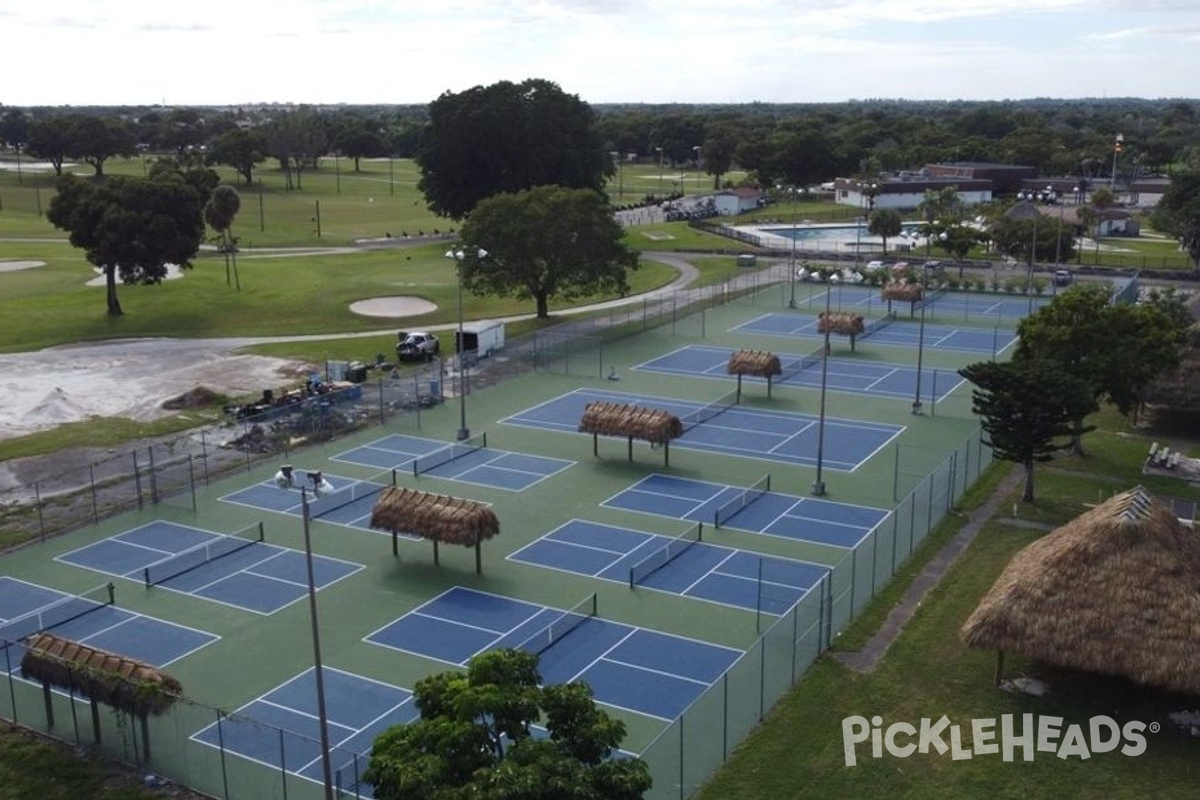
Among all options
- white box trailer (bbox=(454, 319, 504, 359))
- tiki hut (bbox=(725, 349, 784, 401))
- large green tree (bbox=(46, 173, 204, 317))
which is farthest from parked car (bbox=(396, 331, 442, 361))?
large green tree (bbox=(46, 173, 204, 317))

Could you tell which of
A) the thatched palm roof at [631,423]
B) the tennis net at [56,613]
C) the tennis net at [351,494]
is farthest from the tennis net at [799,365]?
the tennis net at [56,613]

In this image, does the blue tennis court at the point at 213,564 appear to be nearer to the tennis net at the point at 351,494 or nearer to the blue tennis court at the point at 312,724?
the tennis net at the point at 351,494

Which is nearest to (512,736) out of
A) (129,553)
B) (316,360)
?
(129,553)

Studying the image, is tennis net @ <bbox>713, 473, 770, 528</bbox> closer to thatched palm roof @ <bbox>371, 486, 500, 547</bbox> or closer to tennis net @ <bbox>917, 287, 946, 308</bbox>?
thatched palm roof @ <bbox>371, 486, 500, 547</bbox>

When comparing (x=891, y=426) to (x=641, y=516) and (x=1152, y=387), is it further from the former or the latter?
(x=641, y=516)

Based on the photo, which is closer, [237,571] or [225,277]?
[237,571]
